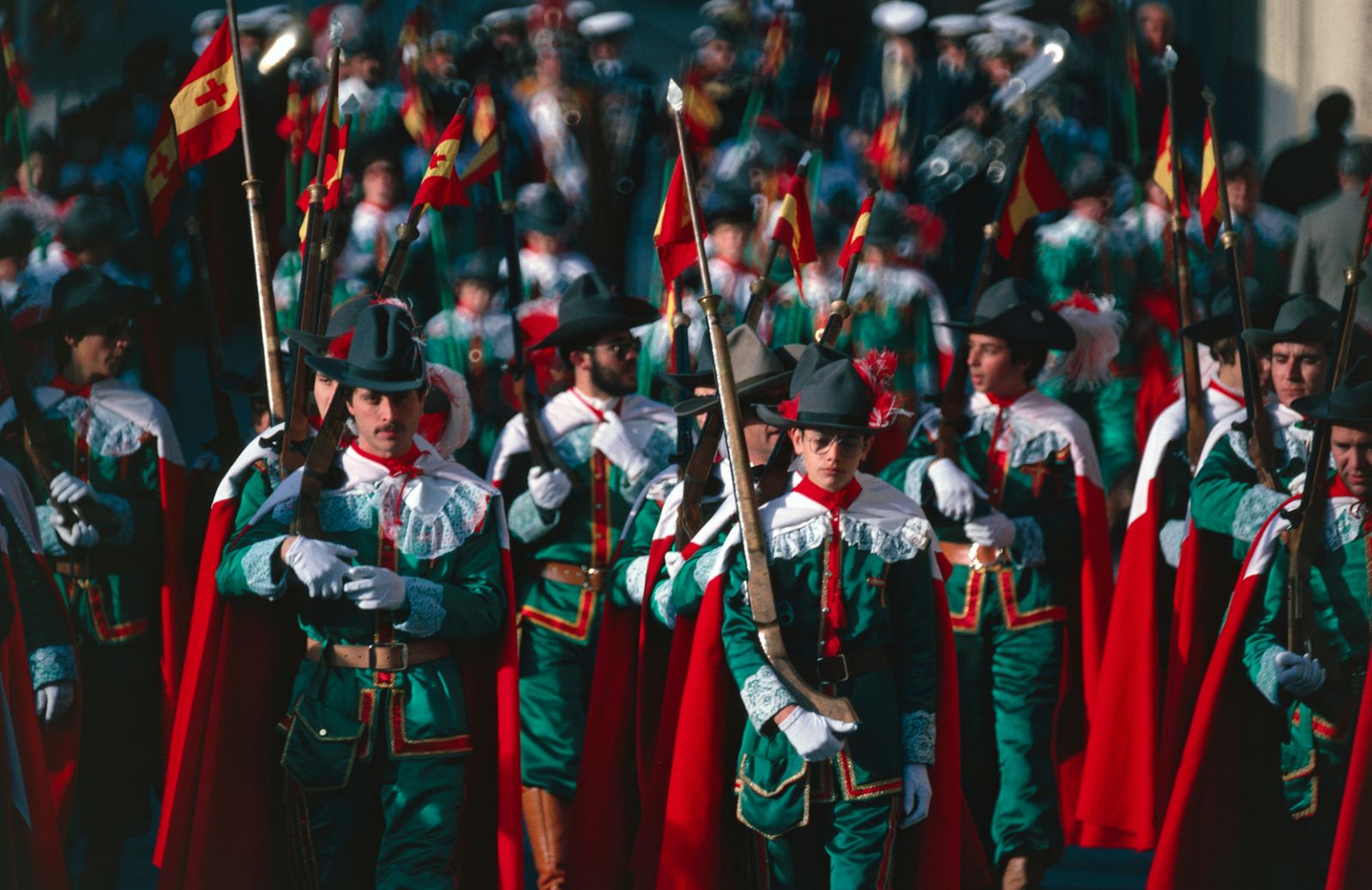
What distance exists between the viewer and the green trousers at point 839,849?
→ 528 centimetres

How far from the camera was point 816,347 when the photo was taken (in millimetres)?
5617

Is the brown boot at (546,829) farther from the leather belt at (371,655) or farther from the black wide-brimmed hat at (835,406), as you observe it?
the black wide-brimmed hat at (835,406)

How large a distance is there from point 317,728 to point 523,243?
17.0ft

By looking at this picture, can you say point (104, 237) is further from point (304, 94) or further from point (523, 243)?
point (523, 243)

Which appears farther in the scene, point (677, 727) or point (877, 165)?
Result: point (877, 165)

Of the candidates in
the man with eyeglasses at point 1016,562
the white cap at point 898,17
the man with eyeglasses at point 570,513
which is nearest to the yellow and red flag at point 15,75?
the man with eyeglasses at point 570,513

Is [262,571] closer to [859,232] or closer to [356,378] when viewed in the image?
[356,378]

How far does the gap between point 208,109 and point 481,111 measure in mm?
3026

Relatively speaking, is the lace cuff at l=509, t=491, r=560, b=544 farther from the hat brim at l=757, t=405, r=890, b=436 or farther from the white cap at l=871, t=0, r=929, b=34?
the white cap at l=871, t=0, r=929, b=34

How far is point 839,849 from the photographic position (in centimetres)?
531

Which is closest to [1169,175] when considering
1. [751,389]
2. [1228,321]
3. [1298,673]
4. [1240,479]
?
[1228,321]

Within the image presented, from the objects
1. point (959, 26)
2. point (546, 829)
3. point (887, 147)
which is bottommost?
point (546, 829)

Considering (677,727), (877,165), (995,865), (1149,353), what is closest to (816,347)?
(677,727)

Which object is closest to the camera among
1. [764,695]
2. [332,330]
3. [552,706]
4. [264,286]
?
[764,695]
